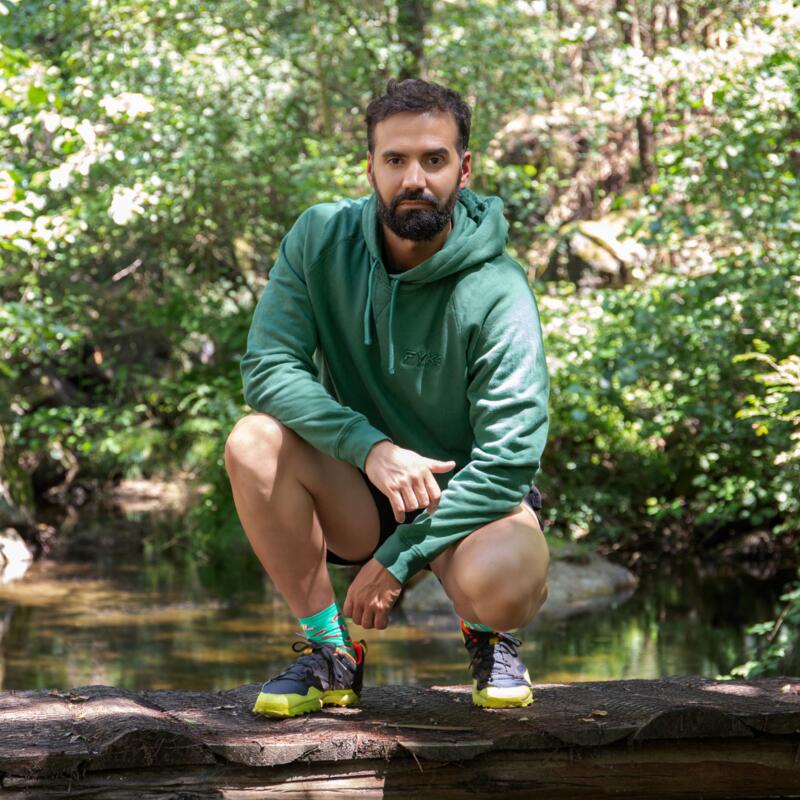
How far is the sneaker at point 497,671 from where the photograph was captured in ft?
9.17

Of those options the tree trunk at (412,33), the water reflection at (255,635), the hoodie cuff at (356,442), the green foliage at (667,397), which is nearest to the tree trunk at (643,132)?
the tree trunk at (412,33)

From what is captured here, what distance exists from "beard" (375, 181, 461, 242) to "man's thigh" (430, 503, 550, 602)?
69 cm

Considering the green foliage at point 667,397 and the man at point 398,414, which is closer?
the man at point 398,414

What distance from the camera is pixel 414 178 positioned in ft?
8.91

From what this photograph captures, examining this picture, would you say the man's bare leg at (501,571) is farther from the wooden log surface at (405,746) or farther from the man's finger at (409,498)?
the wooden log surface at (405,746)

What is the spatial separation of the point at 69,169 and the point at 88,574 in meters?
3.35

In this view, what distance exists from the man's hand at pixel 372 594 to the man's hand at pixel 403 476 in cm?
13

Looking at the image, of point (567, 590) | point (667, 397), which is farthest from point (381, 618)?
point (567, 590)

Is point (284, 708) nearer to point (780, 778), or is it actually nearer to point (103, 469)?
point (780, 778)

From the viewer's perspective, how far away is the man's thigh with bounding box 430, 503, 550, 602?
2533mm

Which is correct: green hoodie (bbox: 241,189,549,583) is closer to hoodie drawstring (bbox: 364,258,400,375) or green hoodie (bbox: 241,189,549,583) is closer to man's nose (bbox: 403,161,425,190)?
hoodie drawstring (bbox: 364,258,400,375)

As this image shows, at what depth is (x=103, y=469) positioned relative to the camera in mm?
11836

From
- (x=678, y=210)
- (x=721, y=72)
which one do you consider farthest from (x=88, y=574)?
(x=721, y=72)

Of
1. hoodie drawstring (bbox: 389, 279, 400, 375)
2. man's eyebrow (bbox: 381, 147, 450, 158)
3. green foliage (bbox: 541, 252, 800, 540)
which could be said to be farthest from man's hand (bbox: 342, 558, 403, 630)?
green foliage (bbox: 541, 252, 800, 540)
